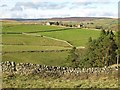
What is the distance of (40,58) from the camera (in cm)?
6562

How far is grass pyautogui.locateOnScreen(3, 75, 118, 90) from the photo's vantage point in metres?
27.7

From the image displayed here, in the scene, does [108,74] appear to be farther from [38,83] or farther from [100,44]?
[100,44]

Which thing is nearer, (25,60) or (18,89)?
(18,89)

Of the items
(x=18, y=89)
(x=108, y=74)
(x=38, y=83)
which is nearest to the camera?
(x=18, y=89)

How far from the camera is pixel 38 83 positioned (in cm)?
2936

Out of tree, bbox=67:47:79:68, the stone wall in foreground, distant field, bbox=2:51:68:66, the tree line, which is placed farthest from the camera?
tree, bbox=67:47:79:68

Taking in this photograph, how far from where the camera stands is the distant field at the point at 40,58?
204 feet

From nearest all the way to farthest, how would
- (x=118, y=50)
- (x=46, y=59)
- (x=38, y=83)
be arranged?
1. (x=38, y=83)
2. (x=118, y=50)
3. (x=46, y=59)

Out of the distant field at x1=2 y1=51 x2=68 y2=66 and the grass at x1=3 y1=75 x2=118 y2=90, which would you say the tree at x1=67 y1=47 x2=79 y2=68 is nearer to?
the distant field at x1=2 y1=51 x2=68 y2=66

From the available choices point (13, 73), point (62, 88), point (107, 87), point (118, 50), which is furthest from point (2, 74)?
point (118, 50)

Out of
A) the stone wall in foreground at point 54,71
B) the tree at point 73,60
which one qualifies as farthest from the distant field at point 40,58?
the stone wall in foreground at point 54,71

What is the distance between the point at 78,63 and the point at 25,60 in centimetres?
984

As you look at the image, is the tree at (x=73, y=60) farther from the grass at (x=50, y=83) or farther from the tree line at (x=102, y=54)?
the grass at (x=50, y=83)

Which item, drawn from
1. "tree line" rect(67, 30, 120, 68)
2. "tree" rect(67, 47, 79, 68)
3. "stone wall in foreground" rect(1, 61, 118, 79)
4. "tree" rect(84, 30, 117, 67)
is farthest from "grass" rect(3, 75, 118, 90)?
"tree" rect(67, 47, 79, 68)
